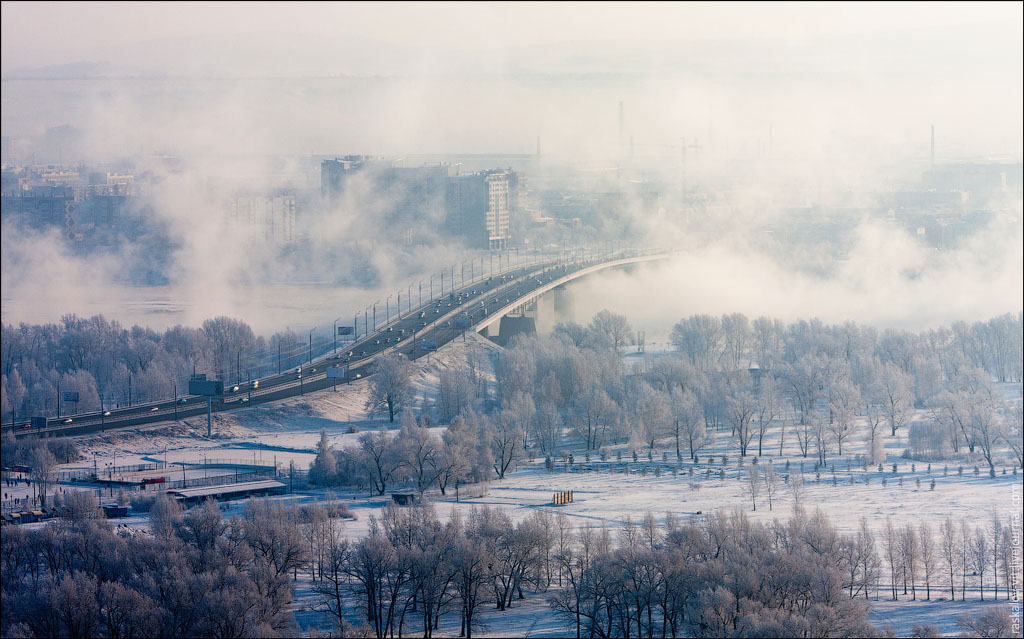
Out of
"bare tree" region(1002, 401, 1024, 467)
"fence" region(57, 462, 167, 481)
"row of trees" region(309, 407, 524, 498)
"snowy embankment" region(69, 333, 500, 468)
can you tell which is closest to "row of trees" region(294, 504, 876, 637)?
"row of trees" region(309, 407, 524, 498)

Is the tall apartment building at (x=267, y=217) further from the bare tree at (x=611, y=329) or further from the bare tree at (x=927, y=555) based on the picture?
the bare tree at (x=927, y=555)

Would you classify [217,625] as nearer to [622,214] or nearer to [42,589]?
[42,589]

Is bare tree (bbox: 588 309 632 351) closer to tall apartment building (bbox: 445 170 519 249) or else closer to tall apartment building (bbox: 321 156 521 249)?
tall apartment building (bbox: 321 156 521 249)

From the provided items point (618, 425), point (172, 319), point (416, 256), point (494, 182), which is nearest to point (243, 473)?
point (618, 425)

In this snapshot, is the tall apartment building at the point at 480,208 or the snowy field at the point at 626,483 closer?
the snowy field at the point at 626,483

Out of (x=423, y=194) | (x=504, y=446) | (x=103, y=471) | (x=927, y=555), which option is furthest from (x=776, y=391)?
(x=423, y=194)

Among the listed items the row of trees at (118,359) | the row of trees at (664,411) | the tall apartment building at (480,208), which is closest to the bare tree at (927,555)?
the row of trees at (664,411)
